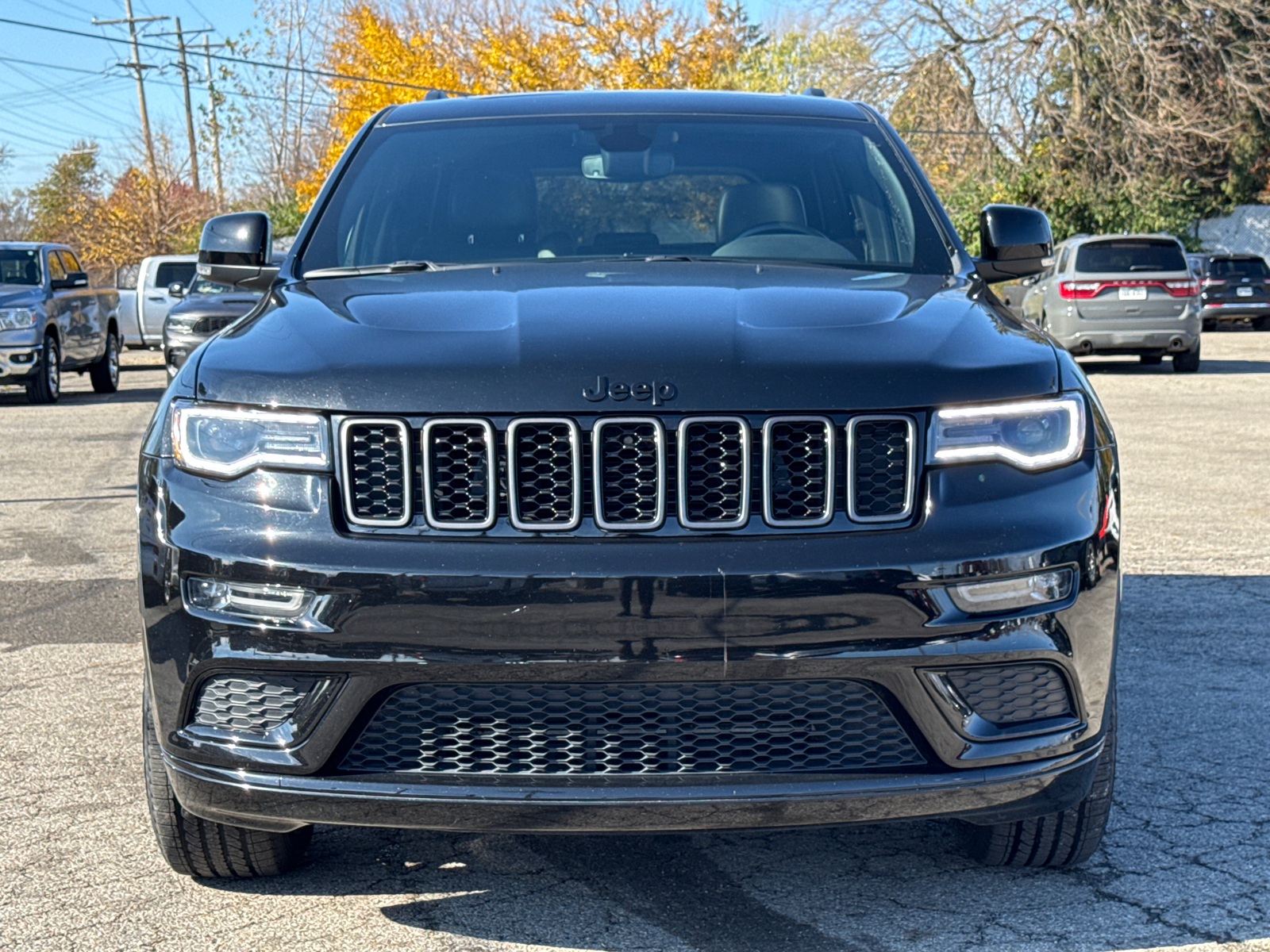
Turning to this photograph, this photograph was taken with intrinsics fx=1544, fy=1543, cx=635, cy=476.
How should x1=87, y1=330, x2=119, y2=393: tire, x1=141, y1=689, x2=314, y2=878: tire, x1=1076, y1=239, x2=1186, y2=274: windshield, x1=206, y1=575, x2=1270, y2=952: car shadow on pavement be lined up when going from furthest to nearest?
x1=87, y1=330, x2=119, y2=393: tire, x1=1076, y1=239, x2=1186, y2=274: windshield, x1=141, y1=689, x2=314, y2=878: tire, x1=206, y1=575, x2=1270, y2=952: car shadow on pavement

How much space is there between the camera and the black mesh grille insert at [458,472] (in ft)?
9.25

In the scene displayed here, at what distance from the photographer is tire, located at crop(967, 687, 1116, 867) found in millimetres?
3275

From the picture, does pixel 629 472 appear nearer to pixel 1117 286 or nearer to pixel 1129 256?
pixel 1117 286

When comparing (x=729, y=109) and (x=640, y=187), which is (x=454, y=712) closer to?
(x=640, y=187)

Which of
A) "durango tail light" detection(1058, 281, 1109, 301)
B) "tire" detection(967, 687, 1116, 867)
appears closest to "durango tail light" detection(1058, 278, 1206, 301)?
"durango tail light" detection(1058, 281, 1109, 301)

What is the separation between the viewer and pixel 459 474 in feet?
9.31

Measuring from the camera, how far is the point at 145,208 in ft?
157

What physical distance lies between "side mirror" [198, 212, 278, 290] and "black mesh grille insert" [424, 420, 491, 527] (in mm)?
1652

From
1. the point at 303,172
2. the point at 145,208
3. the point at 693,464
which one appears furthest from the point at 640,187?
the point at 303,172

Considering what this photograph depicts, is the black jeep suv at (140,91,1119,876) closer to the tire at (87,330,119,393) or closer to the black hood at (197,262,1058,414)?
the black hood at (197,262,1058,414)

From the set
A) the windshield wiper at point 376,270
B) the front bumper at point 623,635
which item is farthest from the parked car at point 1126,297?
the front bumper at point 623,635

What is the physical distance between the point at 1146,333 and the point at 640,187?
1646 cm

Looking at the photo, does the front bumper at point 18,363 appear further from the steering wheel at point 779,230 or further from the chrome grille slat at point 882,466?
the chrome grille slat at point 882,466

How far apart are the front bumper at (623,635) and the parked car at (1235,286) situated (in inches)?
1154
